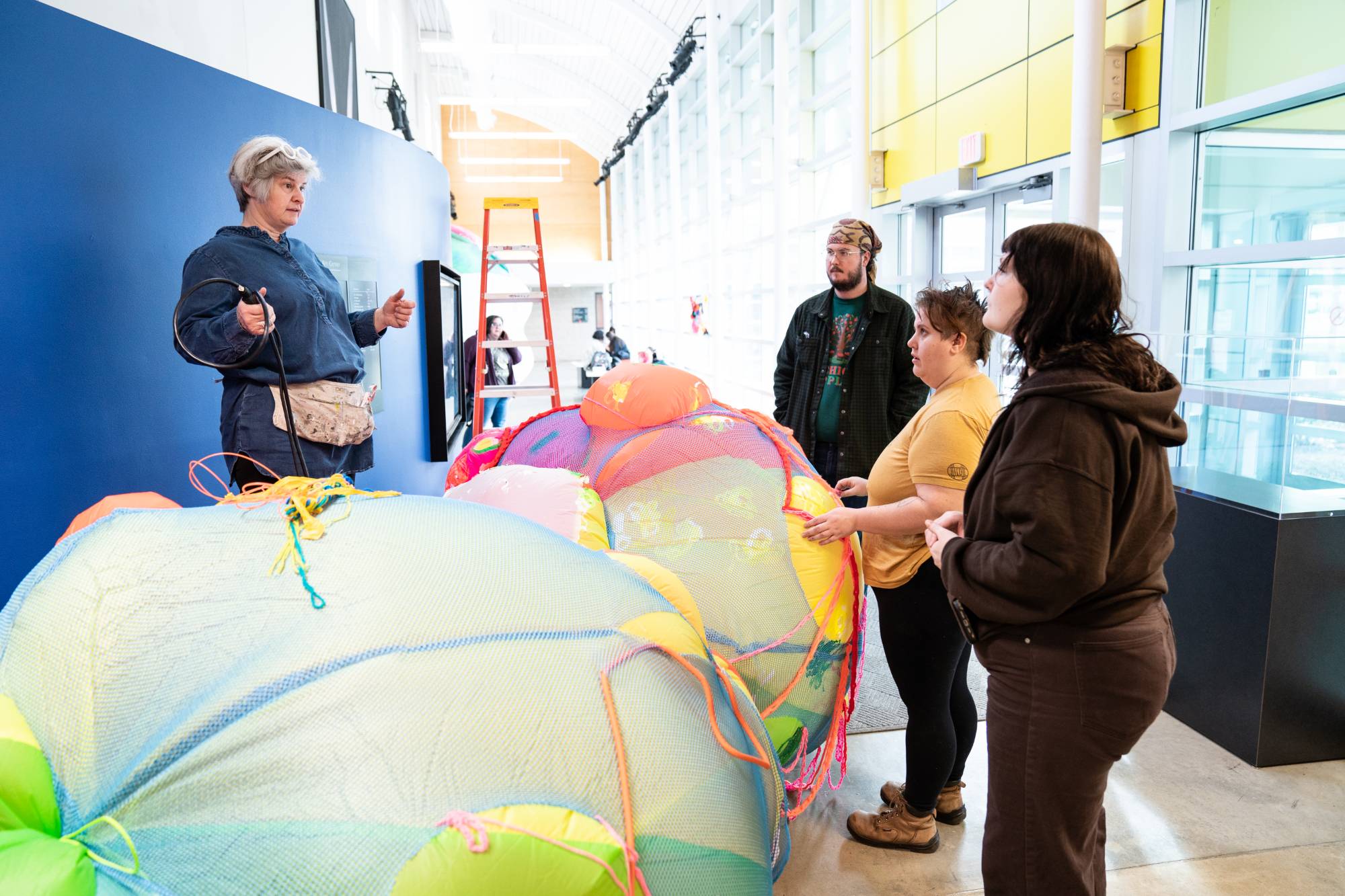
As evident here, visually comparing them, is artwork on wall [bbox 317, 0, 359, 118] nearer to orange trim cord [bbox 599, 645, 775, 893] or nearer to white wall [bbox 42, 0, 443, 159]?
white wall [bbox 42, 0, 443, 159]

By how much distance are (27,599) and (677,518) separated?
1232 mm

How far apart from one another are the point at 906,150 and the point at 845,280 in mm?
3688

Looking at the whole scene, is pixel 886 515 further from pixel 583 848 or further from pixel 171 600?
pixel 171 600

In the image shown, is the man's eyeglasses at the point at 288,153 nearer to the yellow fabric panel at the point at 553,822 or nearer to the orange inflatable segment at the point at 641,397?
the orange inflatable segment at the point at 641,397

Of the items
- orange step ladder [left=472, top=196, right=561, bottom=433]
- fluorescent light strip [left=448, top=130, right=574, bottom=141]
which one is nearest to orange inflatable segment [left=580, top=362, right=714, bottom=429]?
orange step ladder [left=472, top=196, right=561, bottom=433]

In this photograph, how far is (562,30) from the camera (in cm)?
1495

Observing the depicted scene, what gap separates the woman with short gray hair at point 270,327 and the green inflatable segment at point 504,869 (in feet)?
4.12

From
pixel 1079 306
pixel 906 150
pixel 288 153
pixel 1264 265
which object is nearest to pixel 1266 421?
pixel 1264 265

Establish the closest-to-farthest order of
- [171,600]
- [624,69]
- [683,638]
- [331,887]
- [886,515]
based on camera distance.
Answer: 1. [331,887]
2. [171,600]
3. [683,638]
4. [886,515]
5. [624,69]

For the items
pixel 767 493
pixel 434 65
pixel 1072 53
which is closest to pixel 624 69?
pixel 434 65

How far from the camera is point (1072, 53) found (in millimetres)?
4211

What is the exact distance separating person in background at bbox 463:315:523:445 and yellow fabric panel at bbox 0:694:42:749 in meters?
5.34

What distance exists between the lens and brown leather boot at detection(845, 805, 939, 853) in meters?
2.15

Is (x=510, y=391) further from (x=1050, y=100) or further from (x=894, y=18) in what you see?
(x=894, y=18)
